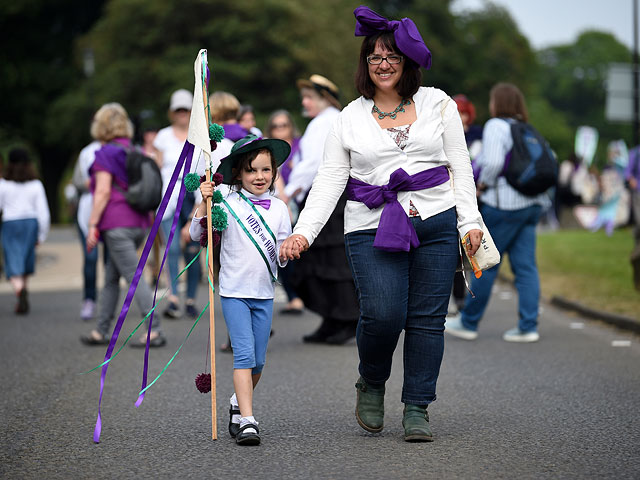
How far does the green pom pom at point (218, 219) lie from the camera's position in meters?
5.54

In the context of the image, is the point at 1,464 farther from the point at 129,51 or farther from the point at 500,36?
the point at 500,36

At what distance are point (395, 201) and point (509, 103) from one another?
3.94m

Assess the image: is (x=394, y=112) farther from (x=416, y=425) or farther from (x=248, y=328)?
(x=416, y=425)

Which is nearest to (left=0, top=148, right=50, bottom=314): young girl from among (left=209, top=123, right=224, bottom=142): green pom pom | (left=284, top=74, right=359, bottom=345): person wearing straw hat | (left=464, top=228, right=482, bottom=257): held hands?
(left=284, top=74, right=359, bottom=345): person wearing straw hat

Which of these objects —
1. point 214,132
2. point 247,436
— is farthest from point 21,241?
point 247,436

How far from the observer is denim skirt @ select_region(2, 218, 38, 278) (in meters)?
12.2

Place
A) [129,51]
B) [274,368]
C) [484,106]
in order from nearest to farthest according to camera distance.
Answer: [274,368] < [129,51] < [484,106]

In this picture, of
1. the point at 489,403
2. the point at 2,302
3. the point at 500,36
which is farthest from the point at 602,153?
the point at 489,403

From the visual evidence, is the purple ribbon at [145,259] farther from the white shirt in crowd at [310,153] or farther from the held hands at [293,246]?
the white shirt in crowd at [310,153]

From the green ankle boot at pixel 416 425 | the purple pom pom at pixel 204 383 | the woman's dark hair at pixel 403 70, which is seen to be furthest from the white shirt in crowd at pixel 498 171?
the purple pom pom at pixel 204 383

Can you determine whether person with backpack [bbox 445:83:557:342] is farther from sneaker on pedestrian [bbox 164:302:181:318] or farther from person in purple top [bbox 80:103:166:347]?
sneaker on pedestrian [bbox 164:302:181:318]

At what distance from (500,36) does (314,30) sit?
19.2 m

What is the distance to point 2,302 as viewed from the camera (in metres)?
13.9

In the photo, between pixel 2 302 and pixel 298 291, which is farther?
pixel 2 302
